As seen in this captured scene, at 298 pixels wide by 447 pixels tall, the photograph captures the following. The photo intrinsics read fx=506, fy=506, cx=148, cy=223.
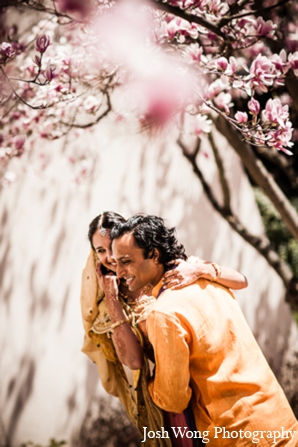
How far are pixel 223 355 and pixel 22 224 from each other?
2809mm

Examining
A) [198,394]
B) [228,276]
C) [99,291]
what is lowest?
[198,394]

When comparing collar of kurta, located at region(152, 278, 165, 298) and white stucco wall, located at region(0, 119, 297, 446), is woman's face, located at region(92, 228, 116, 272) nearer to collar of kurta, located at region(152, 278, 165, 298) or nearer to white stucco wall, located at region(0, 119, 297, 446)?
collar of kurta, located at region(152, 278, 165, 298)

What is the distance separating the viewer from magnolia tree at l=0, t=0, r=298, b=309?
7.34 feet

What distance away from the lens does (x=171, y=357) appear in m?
1.88

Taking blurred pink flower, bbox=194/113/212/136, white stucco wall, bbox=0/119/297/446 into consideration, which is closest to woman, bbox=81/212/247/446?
blurred pink flower, bbox=194/113/212/136

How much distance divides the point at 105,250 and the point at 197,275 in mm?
581

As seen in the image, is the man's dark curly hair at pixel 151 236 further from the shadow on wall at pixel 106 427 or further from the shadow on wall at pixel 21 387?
the shadow on wall at pixel 106 427

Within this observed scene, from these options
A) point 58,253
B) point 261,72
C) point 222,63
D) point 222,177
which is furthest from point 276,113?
point 58,253

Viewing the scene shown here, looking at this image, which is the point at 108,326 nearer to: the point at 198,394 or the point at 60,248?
the point at 198,394

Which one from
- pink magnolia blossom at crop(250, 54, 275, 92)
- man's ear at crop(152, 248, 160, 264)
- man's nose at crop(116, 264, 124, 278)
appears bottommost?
man's nose at crop(116, 264, 124, 278)

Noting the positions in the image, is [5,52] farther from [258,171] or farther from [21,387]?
[21,387]

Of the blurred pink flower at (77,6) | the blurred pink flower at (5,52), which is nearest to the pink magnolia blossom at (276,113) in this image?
the blurred pink flower at (77,6)

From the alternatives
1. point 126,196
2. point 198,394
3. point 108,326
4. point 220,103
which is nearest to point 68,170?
point 126,196

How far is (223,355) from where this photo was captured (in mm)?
1981
